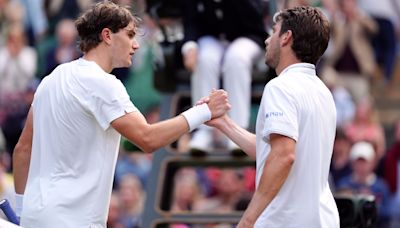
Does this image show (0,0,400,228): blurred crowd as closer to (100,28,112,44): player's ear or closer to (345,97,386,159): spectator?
(345,97,386,159): spectator

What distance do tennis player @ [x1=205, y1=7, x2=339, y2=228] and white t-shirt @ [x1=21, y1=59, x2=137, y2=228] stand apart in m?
0.75

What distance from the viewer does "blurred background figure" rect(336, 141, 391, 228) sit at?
13258 millimetres

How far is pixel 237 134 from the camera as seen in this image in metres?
7.43

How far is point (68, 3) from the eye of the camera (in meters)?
16.8

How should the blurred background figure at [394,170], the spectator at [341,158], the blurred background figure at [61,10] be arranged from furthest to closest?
the blurred background figure at [61,10] → the spectator at [341,158] → the blurred background figure at [394,170]

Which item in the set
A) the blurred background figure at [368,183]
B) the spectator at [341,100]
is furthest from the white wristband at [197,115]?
the spectator at [341,100]

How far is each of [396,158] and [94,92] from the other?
7.44 metres

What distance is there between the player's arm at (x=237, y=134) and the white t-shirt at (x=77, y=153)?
0.68 m

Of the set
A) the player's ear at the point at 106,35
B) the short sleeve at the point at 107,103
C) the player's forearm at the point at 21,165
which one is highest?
the player's ear at the point at 106,35

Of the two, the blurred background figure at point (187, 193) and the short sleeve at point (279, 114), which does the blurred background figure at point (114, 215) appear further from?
the short sleeve at point (279, 114)

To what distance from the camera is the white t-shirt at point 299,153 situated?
258 inches

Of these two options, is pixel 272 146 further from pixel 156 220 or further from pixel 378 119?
pixel 378 119

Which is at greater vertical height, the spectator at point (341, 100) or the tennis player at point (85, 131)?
the tennis player at point (85, 131)

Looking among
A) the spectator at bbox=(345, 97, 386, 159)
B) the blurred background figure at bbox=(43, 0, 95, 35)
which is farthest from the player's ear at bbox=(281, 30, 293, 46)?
the blurred background figure at bbox=(43, 0, 95, 35)
